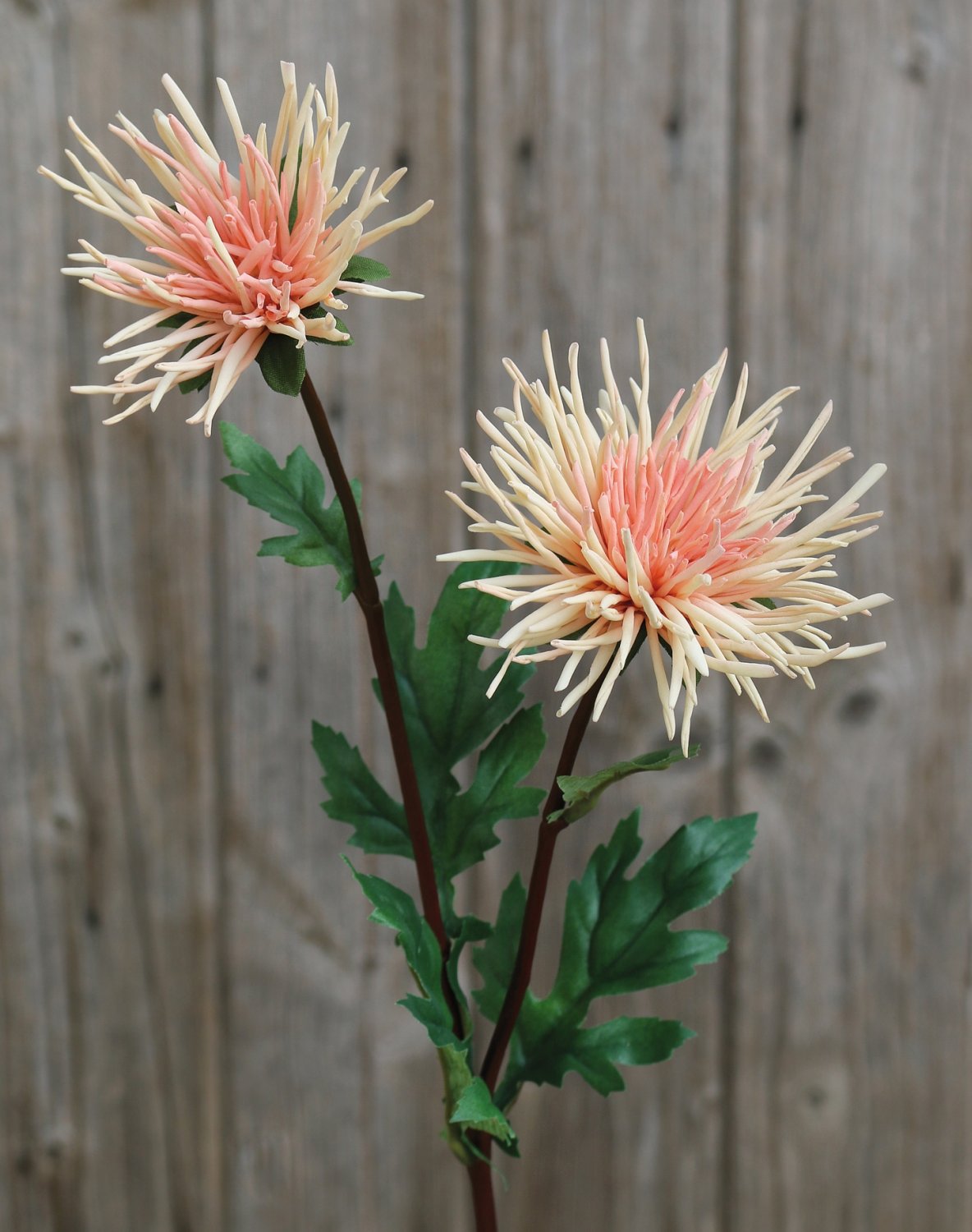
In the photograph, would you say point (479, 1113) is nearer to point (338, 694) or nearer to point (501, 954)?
point (501, 954)

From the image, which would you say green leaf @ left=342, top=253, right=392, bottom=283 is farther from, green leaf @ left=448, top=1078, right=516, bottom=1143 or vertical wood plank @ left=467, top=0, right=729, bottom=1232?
vertical wood plank @ left=467, top=0, right=729, bottom=1232

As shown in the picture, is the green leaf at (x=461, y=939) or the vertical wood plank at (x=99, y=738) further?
the vertical wood plank at (x=99, y=738)

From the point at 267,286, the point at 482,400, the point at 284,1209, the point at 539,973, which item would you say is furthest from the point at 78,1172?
the point at 267,286

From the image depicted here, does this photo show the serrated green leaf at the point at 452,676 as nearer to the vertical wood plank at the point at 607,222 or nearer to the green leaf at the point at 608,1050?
the green leaf at the point at 608,1050

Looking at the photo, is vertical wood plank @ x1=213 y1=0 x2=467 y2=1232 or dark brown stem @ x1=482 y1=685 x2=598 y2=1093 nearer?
dark brown stem @ x1=482 y1=685 x2=598 y2=1093

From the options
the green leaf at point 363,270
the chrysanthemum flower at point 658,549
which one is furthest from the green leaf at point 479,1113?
the green leaf at point 363,270

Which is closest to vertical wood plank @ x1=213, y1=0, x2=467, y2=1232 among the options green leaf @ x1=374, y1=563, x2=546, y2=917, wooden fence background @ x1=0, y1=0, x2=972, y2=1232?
wooden fence background @ x1=0, y1=0, x2=972, y2=1232
